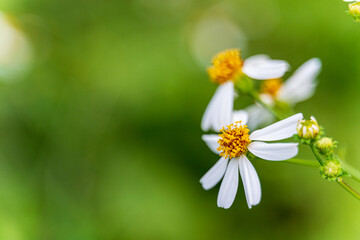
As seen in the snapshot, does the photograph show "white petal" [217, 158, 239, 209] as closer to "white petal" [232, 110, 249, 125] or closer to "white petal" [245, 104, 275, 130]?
"white petal" [232, 110, 249, 125]

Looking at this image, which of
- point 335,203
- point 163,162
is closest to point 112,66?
point 163,162

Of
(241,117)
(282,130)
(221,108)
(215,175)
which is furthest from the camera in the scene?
(221,108)

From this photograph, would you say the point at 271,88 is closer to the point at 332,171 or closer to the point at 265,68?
the point at 265,68

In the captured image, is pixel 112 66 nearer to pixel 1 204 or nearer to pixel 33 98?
pixel 33 98

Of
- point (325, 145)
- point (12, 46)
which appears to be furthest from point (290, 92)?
point (12, 46)

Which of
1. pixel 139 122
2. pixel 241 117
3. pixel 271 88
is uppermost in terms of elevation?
pixel 139 122

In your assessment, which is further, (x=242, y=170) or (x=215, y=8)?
(x=215, y=8)

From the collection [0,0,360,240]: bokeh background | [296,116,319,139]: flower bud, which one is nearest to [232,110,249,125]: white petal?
[296,116,319,139]: flower bud
